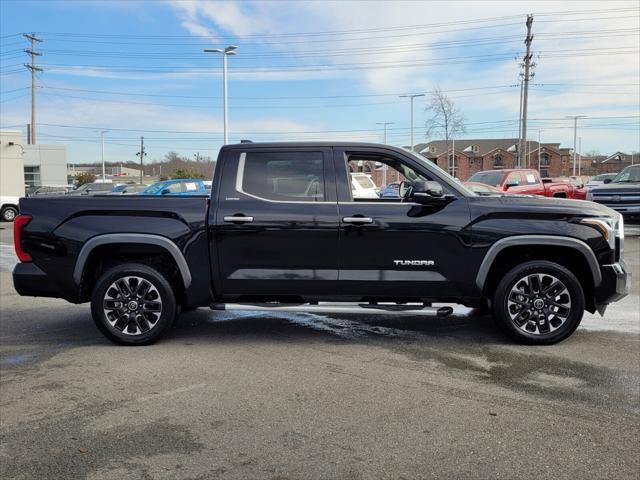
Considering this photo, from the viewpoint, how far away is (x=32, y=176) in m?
55.8

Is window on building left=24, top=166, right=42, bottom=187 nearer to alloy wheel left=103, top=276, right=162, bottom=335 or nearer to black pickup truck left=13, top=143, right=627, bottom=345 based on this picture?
black pickup truck left=13, top=143, right=627, bottom=345

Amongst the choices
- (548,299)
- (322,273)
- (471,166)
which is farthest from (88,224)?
(471,166)

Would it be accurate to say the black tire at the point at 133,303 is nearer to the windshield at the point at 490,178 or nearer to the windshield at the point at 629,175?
the windshield at the point at 629,175

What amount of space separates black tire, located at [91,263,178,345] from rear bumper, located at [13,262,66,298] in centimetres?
43

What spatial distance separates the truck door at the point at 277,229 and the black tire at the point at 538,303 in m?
1.66

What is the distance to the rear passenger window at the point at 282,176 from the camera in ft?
17.9

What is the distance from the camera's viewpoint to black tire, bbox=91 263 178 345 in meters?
5.44

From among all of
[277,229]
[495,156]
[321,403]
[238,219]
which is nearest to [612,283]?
[321,403]

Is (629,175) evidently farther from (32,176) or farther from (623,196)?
(32,176)

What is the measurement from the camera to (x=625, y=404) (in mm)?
4090

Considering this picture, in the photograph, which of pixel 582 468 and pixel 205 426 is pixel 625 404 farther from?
pixel 205 426

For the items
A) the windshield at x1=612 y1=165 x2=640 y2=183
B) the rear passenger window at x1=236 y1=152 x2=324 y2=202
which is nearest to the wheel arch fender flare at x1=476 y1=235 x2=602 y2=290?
the rear passenger window at x1=236 y1=152 x2=324 y2=202

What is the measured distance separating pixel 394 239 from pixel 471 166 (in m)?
99.3

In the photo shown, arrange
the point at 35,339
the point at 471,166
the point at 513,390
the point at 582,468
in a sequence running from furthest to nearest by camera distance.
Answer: the point at 471,166 < the point at 35,339 < the point at 513,390 < the point at 582,468
